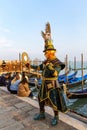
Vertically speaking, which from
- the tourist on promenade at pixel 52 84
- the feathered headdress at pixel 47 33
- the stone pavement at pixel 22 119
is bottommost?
the stone pavement at pixel 22 119

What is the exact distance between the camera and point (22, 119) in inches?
156

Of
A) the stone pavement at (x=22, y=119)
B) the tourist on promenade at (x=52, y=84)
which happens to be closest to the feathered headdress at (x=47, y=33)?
the tourist on promenade at (x=52, y=84)

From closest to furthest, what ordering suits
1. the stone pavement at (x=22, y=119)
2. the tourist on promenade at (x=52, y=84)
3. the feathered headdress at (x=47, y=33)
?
the stone pavement at (x=22, y=119) → the tourist on promenade at (x=52, y=84) → the feathered headdress at (x=47, y=33)

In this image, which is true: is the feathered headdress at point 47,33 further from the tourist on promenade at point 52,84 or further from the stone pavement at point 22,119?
the stone pavement at point 22,119

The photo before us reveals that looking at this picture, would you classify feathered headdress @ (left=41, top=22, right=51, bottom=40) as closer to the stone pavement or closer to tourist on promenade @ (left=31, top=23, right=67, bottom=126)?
tourist on promenade @ (left=31, top=23, right=67, bottom=126)

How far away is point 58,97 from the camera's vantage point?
12.0ft

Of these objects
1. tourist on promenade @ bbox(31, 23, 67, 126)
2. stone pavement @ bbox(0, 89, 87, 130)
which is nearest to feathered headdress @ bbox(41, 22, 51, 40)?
tourist on promenade @ bbox(31, 23, 67, 126)

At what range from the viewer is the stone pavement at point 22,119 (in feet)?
11.5

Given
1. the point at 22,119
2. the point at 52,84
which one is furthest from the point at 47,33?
the point at 22,119

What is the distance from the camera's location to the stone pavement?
11.5 ft

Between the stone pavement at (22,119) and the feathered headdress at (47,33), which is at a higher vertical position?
the feathered headdress at (47,33)

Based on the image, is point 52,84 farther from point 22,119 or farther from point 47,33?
point 47,33

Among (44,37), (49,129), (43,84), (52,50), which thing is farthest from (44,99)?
(44,37)

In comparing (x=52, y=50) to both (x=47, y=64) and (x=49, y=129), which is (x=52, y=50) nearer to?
(x=47, y=64)
